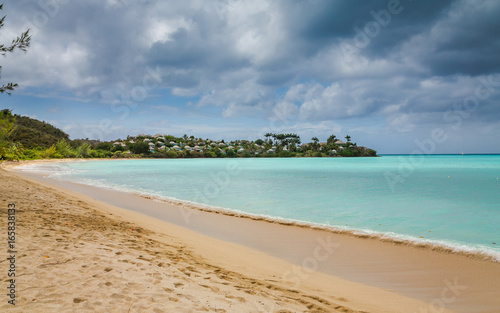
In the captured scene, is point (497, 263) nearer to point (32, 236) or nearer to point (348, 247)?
point (348, 247)

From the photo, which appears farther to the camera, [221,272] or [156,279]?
[221,272]

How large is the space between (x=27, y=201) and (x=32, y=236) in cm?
550

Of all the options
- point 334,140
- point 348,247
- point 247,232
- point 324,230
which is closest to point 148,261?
point 247,232

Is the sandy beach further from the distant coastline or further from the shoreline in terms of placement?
the distant coastline

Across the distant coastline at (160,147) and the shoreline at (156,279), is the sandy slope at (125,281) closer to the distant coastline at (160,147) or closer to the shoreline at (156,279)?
the shoreline at (156,279)

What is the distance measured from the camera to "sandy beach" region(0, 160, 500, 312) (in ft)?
11.0

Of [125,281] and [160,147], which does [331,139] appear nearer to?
[160,147]

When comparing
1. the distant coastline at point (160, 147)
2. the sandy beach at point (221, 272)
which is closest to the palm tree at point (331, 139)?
the distant coastline at point (160, 147)

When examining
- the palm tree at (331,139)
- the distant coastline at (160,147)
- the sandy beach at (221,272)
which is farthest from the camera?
the palm tree at (331,139)

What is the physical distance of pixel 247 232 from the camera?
339 inches

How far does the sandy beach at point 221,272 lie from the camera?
11.0ft

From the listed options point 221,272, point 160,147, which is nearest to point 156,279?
point 221,272

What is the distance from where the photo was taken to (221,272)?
4.85m

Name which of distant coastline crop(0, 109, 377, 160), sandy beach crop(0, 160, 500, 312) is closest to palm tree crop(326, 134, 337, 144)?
distant coastline crop(0, 109, 377, 160)
